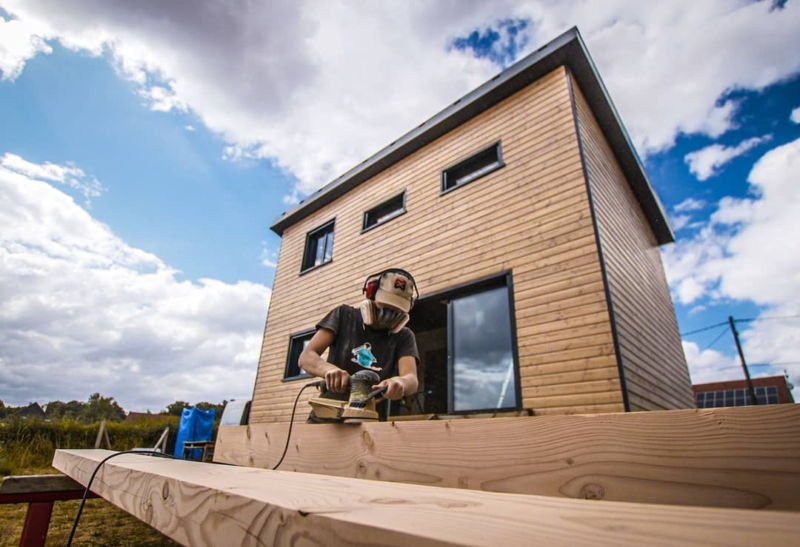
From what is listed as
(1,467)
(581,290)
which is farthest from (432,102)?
(1,467)

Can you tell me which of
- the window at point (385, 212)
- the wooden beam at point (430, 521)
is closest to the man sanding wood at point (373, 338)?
the wooden beam at point (430, 521)

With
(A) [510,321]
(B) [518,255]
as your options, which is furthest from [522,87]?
(A) [510,321]

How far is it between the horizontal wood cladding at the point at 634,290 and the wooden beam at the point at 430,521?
13.8ft

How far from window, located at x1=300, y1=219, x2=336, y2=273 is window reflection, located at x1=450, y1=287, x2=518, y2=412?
15.1ft

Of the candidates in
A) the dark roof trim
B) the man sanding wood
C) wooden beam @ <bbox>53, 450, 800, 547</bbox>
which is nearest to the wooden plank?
the man sanding wood

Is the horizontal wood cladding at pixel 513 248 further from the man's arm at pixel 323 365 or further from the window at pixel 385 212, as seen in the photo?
the man's arm at pixel 323 365

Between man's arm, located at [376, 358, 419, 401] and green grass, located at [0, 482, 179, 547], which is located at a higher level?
man's arm, located at [376, 358, 419, 401]

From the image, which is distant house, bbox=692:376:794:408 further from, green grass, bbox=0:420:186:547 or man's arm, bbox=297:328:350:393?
green grass, bbox=0:420:186:547

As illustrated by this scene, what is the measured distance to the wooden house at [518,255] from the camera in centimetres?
442

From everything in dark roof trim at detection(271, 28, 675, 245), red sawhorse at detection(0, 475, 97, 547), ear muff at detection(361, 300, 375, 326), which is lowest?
red sawhorse at detection(0, 475, 97, 547)

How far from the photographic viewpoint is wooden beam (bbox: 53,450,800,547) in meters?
0.39

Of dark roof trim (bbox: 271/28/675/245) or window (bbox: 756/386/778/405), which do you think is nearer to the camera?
dark roof trim (bbox: 271/28/675/245)

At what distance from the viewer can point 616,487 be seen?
924 millimetres

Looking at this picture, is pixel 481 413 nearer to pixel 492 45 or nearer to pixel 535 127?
pixel 535 127
